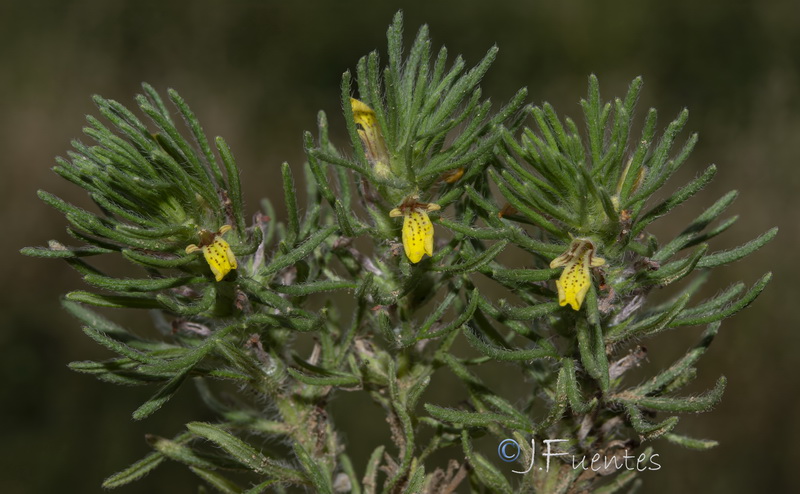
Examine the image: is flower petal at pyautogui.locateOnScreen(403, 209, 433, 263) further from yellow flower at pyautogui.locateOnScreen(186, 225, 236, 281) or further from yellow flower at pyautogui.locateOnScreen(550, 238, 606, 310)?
yellow flower at pyautogui.locateOnScreen(186, 225, 236, 281)

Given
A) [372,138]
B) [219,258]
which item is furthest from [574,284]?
[219,258]

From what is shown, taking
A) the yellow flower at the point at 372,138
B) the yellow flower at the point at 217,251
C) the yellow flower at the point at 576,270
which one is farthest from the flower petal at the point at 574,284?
the yellow flower at the point at 217,251

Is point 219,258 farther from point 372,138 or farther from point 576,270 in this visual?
point 576,270

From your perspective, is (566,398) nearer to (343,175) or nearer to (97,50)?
(343,175)

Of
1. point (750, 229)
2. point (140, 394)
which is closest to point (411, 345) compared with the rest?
point (140, 394)

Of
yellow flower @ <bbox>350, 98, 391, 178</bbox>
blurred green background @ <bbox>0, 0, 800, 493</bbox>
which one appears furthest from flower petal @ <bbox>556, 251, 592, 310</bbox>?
blurred green background @ <bbox>0, 0, 800, 493</bbox>

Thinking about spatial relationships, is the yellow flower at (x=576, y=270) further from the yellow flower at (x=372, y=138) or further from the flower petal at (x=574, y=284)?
the yellow flower at (x=372, y=138)
